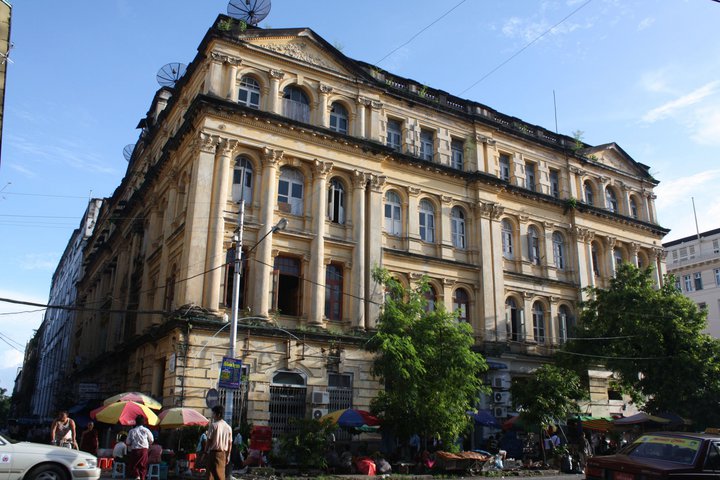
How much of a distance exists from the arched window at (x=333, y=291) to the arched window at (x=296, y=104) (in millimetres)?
6985

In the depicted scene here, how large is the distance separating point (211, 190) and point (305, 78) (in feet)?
24.4

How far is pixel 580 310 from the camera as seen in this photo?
3550cm

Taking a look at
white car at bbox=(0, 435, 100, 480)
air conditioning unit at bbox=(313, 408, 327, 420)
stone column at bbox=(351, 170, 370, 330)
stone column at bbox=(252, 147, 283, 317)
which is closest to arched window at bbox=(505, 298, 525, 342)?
stone column at bbox=(351, 170, 370, 330)

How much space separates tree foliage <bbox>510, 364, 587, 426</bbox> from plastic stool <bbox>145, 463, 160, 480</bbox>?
15.0 m

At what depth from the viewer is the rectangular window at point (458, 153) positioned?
110ft

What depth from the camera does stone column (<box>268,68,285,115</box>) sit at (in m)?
27.3

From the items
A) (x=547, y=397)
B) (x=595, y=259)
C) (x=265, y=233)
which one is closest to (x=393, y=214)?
(x=265, y=233)

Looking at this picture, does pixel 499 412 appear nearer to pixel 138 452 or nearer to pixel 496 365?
pixel 496 365

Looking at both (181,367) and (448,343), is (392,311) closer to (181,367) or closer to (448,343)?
(448,343)

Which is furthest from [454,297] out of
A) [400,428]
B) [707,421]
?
[707,421]

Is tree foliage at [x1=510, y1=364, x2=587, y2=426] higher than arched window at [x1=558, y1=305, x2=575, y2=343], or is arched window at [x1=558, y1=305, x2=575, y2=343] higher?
arched window at [x1=558, y1=305, x2=575, y2=343]

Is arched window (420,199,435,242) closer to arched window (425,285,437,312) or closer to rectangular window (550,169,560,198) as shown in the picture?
arched window (425,285,437,312)

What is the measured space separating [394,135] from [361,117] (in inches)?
109

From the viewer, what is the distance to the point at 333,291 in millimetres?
27500
